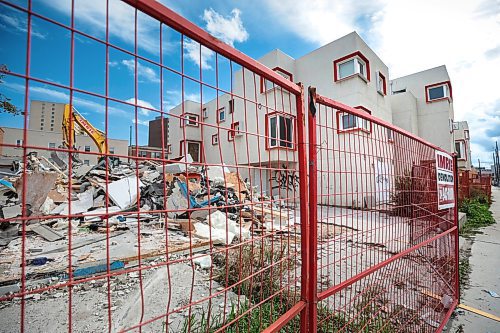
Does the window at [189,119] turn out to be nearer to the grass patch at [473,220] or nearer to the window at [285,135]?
the window at [285,135]

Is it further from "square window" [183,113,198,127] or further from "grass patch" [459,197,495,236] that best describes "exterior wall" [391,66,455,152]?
"square window" [183,113,198,127]

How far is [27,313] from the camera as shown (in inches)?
93.9

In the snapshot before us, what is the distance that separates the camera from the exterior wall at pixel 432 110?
14.5m

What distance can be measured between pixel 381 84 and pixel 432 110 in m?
5.02

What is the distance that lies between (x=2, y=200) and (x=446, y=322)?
9.43m

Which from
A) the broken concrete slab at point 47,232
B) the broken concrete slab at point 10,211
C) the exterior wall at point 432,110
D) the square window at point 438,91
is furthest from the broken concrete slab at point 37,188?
the square window at point 438,91

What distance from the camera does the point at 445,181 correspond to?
3.00 m

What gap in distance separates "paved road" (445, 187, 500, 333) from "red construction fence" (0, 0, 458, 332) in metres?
0.23

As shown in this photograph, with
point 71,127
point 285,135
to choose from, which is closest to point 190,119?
point 71,127

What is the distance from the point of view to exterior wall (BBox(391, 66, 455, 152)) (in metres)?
14.5

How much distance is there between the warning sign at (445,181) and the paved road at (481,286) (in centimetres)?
132

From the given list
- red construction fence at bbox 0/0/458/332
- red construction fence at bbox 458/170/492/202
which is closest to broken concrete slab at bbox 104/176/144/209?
red construction fence at bbox 0/0/458/332

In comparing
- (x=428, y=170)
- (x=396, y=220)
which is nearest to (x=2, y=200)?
(x=396, y=220)

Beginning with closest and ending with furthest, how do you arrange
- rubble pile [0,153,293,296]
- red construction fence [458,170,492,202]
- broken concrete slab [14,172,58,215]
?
rubble pile [0,153,293,296], broken concrete slab [14,172,58,215], red construction fence [458,170,492,202]
